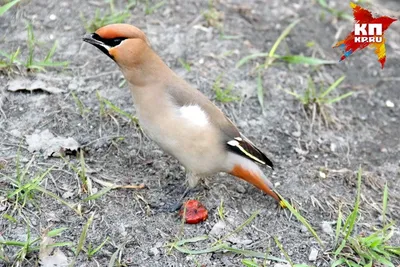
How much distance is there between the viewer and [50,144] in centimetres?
427

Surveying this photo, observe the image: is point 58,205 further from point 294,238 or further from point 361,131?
point 361,131

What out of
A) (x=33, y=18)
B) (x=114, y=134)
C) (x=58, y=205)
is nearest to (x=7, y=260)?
(x=58, y=205)

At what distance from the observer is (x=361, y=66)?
19.0ft

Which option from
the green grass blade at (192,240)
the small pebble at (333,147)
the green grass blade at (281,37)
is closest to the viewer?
the green grass blade at (192,240)

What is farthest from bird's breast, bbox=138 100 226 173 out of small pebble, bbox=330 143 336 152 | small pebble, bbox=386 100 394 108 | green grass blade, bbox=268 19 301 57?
small pebble, bbox=386 100 394 108

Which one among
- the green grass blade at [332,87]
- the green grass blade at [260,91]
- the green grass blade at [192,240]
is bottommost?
the green grass blade at [192,240]

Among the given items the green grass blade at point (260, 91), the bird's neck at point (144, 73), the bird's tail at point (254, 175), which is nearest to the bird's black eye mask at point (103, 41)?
the bird's neck at point (144, 73)

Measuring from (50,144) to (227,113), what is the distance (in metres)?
1.32

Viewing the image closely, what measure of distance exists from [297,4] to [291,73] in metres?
1.09

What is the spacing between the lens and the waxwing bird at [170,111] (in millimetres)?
3820

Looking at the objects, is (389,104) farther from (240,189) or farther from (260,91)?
(240,189)

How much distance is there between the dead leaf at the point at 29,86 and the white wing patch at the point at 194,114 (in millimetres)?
1250

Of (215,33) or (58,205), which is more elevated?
(215,33)

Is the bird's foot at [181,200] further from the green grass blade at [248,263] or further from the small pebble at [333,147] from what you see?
the small pebble at [333,147]
